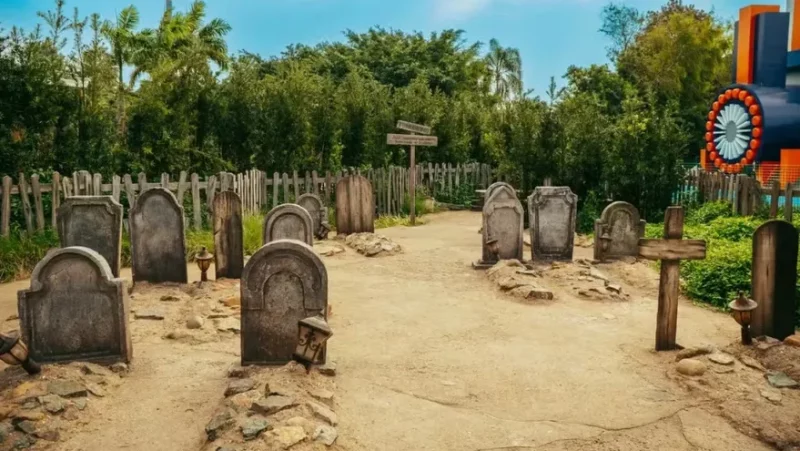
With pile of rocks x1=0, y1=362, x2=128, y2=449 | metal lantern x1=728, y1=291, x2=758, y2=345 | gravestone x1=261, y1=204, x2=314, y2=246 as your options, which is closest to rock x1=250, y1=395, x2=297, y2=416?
pile of rocks x1=0, y1=362, x2=128, y2=449

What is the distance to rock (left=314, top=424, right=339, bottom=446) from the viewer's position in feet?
15.0

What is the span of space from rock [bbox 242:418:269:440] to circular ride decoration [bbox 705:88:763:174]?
1938 cm

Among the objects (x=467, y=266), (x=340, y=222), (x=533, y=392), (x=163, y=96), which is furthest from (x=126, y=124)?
(x=533, y=392)

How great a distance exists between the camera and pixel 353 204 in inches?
594

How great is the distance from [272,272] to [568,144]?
1311 cm

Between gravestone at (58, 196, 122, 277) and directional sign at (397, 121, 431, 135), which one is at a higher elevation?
directional sign at (397, 121, 431, 135)

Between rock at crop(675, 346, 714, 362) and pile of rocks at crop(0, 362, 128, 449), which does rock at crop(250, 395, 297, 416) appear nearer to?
pile of rocks at crop(0, 362, 128, 449)

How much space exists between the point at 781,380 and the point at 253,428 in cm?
464

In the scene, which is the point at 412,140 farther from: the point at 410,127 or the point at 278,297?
the point at 278,297

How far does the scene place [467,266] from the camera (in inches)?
472

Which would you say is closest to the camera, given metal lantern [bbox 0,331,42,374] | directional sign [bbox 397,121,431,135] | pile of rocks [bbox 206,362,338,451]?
pile of rocks [bbox 206,362,338,451]

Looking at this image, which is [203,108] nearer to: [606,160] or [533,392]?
[606,160]

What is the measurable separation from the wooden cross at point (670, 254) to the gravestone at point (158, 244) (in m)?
6.63

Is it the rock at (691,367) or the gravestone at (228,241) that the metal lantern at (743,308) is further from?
the gravestone at (228,241)
